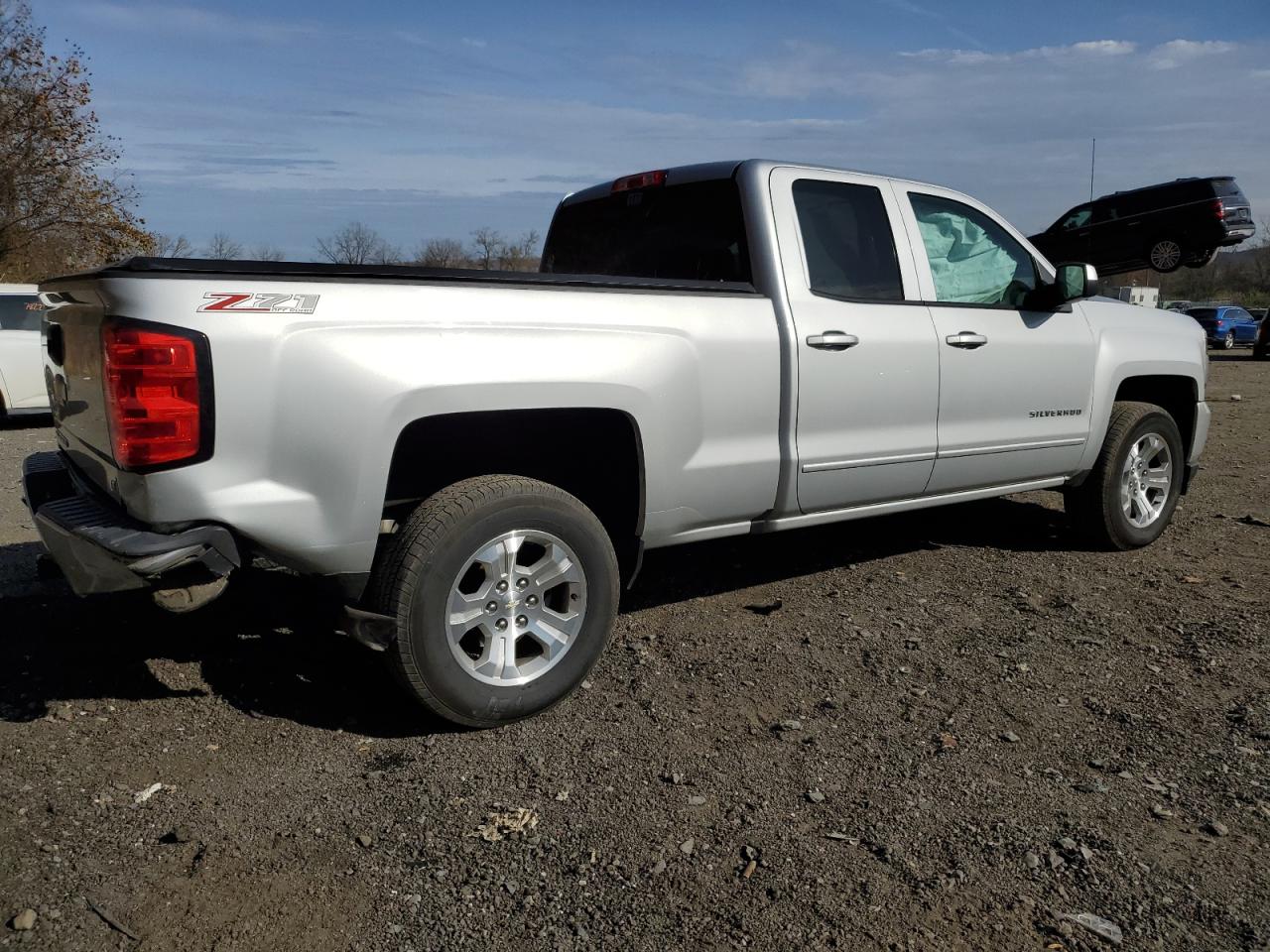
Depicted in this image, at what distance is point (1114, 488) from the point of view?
5711 mm

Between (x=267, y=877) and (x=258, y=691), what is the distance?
1.29 metres

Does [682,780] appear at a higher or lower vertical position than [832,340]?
lower

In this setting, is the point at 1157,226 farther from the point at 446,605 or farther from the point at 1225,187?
the point at 446,605

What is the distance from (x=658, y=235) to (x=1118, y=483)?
2994 millimetres

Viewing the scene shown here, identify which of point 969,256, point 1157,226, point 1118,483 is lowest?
point 1118,483

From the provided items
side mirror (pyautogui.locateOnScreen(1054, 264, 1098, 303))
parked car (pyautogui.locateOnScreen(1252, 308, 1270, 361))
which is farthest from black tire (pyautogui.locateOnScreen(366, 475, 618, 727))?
parked car (pyautogui.locateOnScreen(1252, 308, 1270, 361))

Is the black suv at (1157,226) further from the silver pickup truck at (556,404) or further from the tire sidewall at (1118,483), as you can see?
the silver pickup truck at (556,404)

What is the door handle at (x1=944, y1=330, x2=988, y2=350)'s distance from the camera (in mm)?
4703

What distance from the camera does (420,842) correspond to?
2803mm

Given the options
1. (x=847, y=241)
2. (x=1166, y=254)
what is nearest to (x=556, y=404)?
(x=847, y=241)

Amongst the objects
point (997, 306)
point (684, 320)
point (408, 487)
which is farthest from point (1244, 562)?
point (408, 487)

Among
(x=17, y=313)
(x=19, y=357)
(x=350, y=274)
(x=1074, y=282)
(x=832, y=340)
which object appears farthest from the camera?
(x=17, y=313)

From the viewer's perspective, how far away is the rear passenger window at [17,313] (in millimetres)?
11594

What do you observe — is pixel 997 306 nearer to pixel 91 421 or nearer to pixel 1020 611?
pixel 1020 611
